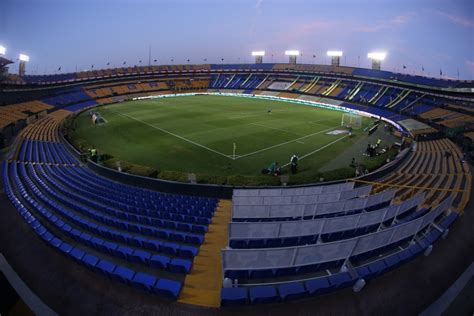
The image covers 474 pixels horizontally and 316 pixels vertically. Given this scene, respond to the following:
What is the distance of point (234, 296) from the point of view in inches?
313

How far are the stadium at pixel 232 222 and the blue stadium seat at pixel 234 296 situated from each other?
0.06 meters

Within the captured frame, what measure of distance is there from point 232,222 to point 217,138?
29610 millimetres

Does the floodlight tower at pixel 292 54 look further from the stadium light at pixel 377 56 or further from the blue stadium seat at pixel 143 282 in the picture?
the blue stadium seat at pixel 143 282

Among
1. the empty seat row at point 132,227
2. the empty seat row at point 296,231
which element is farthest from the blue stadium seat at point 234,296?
the empty seat row at point 132,227

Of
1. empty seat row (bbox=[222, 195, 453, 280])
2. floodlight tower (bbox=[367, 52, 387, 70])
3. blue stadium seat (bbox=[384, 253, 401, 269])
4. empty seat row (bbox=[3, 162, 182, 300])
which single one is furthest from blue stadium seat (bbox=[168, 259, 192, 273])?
floodlight tower (bbox=[367, 52, 387, 70])

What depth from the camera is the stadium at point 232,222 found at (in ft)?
28.0

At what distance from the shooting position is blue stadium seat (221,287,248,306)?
25.9 feet

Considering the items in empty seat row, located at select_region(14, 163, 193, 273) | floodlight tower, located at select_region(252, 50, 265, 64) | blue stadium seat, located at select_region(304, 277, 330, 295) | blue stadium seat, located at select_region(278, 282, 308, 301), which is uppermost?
floodlight tower, located at select_region(252, 50, 265, 64)

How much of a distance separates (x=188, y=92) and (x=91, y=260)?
92.4 metres

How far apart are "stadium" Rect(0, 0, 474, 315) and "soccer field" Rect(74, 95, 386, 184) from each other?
370 mm

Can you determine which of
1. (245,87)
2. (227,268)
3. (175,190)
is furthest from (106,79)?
(227,268)

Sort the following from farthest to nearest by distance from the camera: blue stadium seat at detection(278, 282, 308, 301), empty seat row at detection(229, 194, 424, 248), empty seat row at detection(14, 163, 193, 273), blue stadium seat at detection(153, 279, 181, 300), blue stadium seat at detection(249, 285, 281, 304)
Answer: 1. empty seat row at detection(229, 194, 424, 248)
2. empty seat row at detection(14, 163, 193, 273)
3. blue stadium seat at detection(153, 279, 181, 300)
4. blue stadium seat at detection(278, 282, 308, 301)
5. blue stadium seat at detection(249, 285, 281, 304)

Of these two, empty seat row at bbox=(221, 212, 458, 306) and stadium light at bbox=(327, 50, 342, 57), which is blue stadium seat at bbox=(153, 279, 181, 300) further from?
stadium light at bbox=(327, 50, 342, 57)

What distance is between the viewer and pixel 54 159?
91.6 ft
